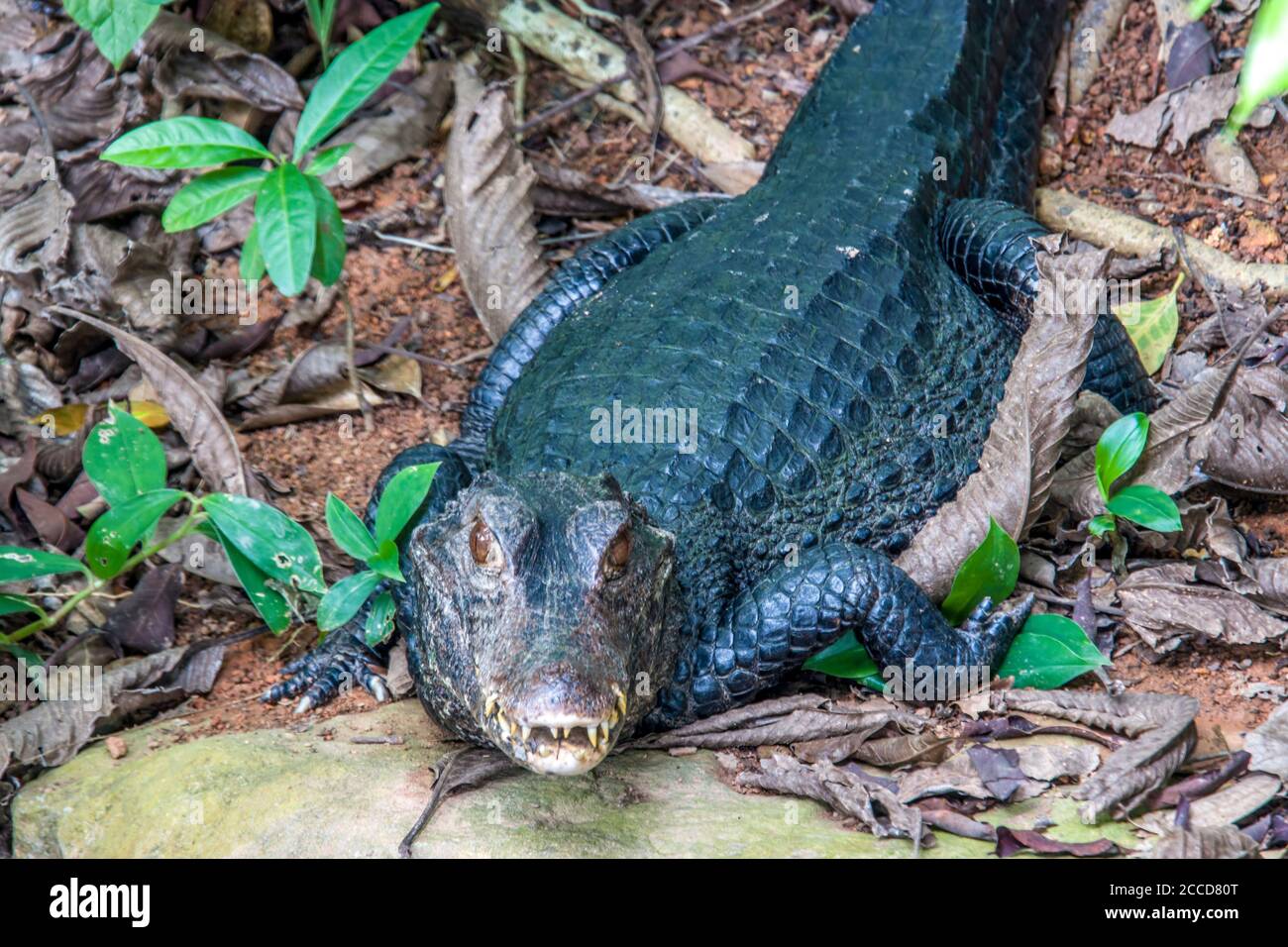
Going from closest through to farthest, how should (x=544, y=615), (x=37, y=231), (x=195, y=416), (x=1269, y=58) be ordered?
(x=1269, y=58) < (x=544, y=615) < (x=195, y=416) < (x=37, y=231)

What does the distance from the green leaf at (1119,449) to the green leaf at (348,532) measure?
226 cm

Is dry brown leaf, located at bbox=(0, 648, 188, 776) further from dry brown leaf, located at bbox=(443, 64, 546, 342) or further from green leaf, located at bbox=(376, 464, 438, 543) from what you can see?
dry brown leaf, located at bbox=(443, 64, 546, 342)

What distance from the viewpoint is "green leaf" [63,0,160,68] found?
14.6 feet

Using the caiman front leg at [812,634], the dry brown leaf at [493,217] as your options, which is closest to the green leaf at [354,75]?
the dry brown leaf at [493,217]

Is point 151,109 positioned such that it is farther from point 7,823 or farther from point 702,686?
A: point 702,686

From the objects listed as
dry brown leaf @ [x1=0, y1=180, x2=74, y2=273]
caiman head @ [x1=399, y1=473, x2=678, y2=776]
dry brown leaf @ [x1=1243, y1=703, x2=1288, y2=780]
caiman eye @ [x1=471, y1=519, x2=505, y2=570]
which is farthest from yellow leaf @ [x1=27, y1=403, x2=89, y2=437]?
dry brown leaf @ [x1=1243, y1=703, x2=1288, y2=780]

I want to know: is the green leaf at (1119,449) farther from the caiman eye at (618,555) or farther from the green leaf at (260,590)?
the green leaf at (260,590)

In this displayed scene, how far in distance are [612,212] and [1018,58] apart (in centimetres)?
187

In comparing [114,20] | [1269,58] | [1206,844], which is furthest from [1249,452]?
[114,20]

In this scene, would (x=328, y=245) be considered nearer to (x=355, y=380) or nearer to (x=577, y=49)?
(x=355, y=380)

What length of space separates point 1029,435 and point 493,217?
8.30ft

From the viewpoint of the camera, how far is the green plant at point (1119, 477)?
3973 mm

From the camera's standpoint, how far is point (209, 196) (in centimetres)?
439

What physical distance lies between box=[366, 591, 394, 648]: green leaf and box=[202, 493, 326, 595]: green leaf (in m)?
0.18
